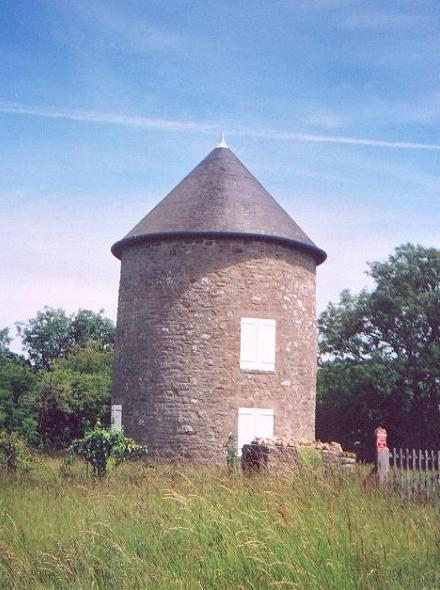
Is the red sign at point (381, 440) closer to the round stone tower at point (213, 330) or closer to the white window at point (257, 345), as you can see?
the round stone tower at point (213, 330)

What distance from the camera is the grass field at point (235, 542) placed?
4.95 m

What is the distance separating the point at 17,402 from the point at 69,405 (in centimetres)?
321

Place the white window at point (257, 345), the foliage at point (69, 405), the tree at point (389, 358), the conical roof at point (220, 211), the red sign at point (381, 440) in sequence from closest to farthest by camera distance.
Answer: the red sign at point (381, 440) → the white window at point (257, 345) → the conical roof at point (220, 211) → the foliage at point (69, 405) → the tree at point (389, 358)

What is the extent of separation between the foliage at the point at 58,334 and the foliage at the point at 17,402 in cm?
2281

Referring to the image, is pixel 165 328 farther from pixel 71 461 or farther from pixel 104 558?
pixel 104 558

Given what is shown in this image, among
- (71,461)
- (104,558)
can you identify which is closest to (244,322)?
(71,461)

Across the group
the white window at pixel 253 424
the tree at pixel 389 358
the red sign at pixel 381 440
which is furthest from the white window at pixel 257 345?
the tree at pixel 389 358

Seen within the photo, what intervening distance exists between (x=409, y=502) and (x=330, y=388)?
21883 mm

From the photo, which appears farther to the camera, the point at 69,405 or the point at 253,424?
the point at 69,405

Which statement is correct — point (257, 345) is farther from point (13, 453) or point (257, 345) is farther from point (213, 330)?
point (13, 453)

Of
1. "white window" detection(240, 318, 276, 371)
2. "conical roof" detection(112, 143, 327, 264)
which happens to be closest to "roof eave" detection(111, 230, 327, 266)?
"conical roof" detection(112, 143, 327, 264)

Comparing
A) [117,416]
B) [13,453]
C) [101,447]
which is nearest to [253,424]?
[117,416]

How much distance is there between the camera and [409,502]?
23.1ft

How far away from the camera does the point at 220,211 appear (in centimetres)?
1914
